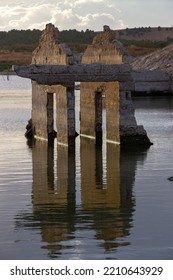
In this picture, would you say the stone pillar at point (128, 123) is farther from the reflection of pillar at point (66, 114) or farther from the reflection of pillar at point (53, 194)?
the reflection of pillar at point (53, 194)

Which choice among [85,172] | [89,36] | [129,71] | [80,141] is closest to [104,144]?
[80,141]

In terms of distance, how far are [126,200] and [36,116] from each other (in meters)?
10.4

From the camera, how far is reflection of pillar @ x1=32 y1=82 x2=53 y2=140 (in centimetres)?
2447

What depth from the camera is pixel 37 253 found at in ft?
37.9

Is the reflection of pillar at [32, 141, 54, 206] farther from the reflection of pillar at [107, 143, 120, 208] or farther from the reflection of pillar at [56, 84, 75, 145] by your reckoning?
the reflection of pillar at [107, 143, 120, 208]

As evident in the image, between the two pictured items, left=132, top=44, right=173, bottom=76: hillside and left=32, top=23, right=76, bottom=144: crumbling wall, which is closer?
left=32, top=23, right=76, bottom=144: crumbling wall

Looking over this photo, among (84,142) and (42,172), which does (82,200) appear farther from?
(84,142)

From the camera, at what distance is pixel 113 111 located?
76.0ft

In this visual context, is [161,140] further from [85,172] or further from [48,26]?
[85,172]

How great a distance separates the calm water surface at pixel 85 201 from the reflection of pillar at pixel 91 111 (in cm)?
43

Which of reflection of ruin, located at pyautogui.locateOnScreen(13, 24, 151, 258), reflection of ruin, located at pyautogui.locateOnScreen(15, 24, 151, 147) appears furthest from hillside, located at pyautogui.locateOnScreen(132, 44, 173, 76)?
reflection of ruin, located at pyautogui.locateOnScreen(13, 24, 151, 258)

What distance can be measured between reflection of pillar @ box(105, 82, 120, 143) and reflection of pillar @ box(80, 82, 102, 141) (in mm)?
942

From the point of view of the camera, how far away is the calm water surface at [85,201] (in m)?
11.9

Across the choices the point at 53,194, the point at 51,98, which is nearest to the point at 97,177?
the point at 53,194
